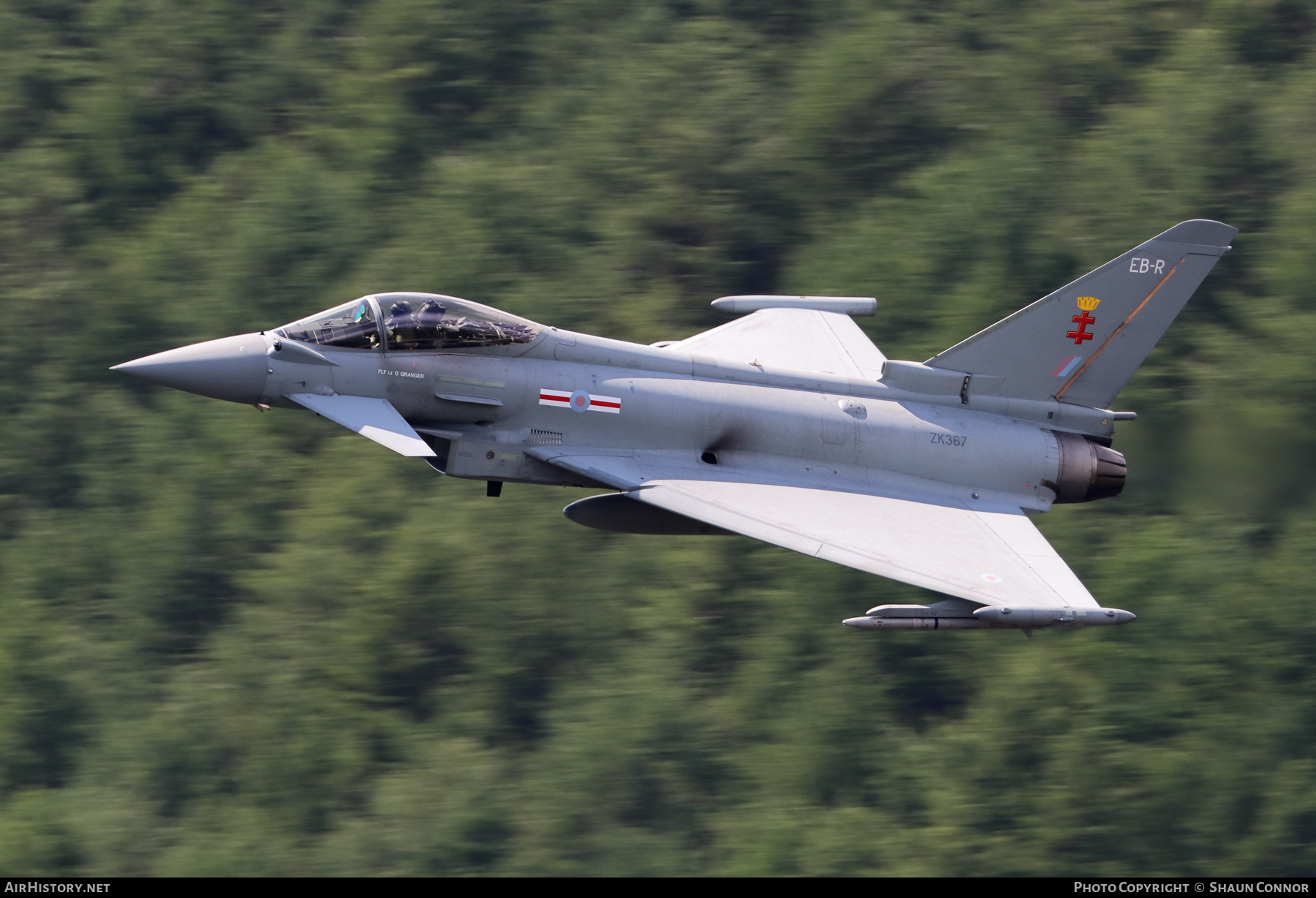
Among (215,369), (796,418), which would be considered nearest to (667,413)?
(796,418)

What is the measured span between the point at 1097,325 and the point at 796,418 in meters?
3.85

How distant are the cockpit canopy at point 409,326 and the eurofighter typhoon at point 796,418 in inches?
1.0

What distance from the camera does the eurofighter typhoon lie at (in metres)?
15.7

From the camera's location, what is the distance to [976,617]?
591 inches

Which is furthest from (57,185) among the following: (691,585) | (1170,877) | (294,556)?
(1170,877)

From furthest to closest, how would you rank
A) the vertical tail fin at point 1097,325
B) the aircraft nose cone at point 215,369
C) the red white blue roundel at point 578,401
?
the vertical tail fin at point 1097,325
the red white blue roundel at point 578,401
the aircraft nose cone at point 215,369

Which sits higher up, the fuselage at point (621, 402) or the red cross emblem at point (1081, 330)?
the red cross emblem at point (1081, 330)

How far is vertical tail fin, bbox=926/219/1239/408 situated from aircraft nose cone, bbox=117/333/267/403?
7.76 m

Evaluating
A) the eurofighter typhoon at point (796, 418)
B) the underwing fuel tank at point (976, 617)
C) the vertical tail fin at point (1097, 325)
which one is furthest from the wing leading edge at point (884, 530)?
the vertical tail fin at point (1097, 325)

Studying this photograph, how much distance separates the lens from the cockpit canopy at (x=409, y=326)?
16.0 meters

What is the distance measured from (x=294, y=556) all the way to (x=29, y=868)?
7.43 m
